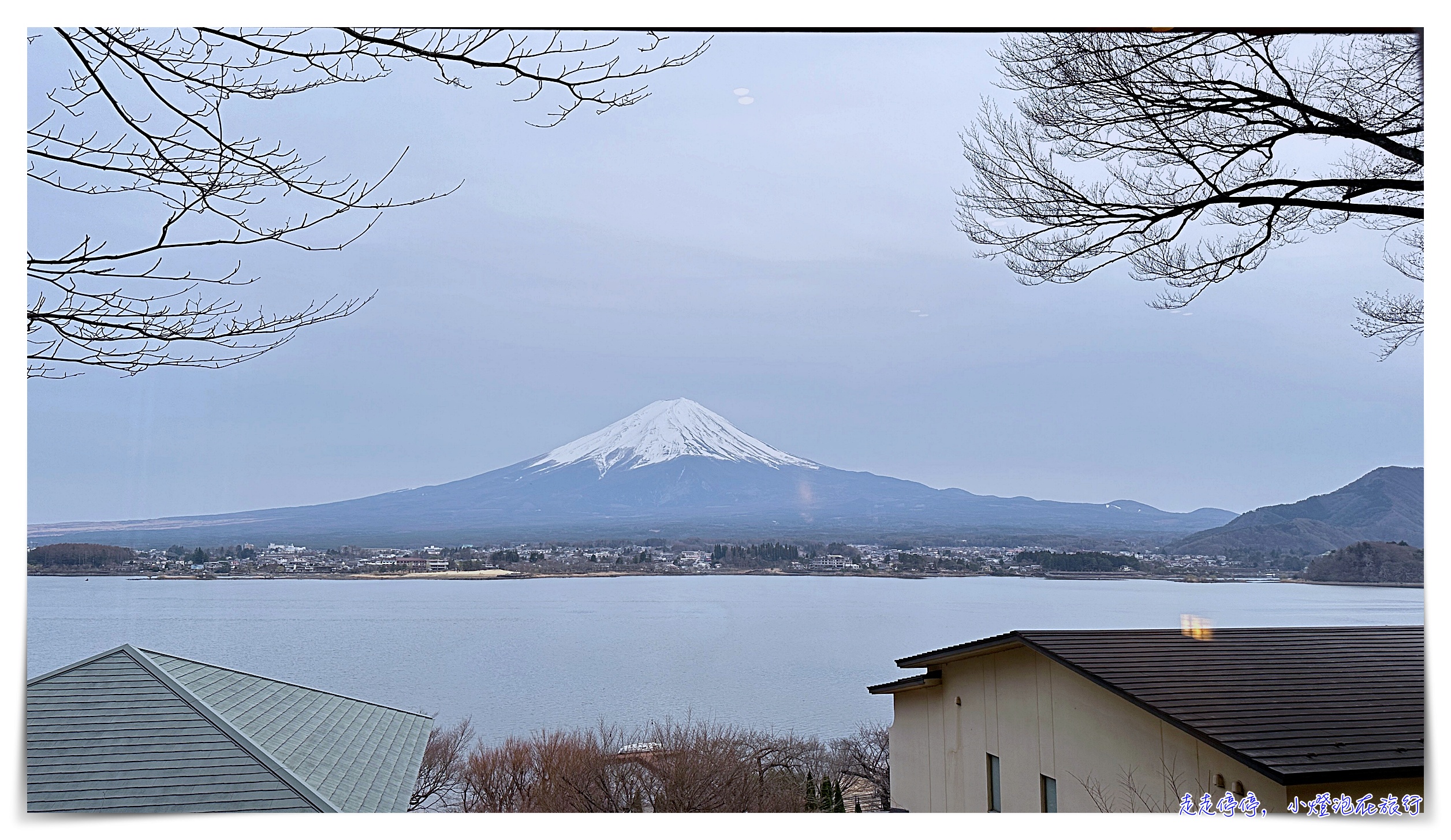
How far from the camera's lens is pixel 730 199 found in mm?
4496

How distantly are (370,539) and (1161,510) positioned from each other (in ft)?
15.2

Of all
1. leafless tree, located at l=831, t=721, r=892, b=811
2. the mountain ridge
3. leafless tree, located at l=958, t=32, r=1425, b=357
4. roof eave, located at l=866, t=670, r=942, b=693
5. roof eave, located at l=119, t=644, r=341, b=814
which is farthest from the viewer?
leafless tree, located at l=831, t=721, r=892, b=811

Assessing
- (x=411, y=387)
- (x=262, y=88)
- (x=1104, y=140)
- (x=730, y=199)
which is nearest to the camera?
(x=262, y=88)

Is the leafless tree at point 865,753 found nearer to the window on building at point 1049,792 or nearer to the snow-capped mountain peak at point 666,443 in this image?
the snow-capped mountain peak at point 666,443

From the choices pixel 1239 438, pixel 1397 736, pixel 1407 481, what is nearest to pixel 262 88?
A: pixel 1397 736

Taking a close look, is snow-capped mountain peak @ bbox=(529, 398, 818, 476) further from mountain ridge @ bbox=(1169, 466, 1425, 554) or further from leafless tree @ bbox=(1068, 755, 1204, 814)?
leafless tree @ bbox=(1068, 755, 1204, 814)

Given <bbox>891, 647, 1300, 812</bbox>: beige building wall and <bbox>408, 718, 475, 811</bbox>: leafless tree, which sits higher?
<bbox>891, 647, 1300, 812</bbox>: beige building wall

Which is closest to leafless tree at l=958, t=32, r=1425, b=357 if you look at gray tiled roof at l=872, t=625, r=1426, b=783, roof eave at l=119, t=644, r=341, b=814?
gray tiled roof at l=872, t=625, r=1426, b=783

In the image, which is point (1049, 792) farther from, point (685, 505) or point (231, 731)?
point (685, 505)

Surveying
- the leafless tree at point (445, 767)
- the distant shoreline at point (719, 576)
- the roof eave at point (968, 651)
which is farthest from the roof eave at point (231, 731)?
the leafless tree at point (445, 767)

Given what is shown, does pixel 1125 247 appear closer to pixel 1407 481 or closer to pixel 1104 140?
pixel 1104 140

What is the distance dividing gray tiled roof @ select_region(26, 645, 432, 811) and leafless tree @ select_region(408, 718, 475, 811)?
10.1 ft

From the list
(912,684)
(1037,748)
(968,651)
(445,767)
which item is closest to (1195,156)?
(968,651)

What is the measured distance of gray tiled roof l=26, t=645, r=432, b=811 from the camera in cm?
219
